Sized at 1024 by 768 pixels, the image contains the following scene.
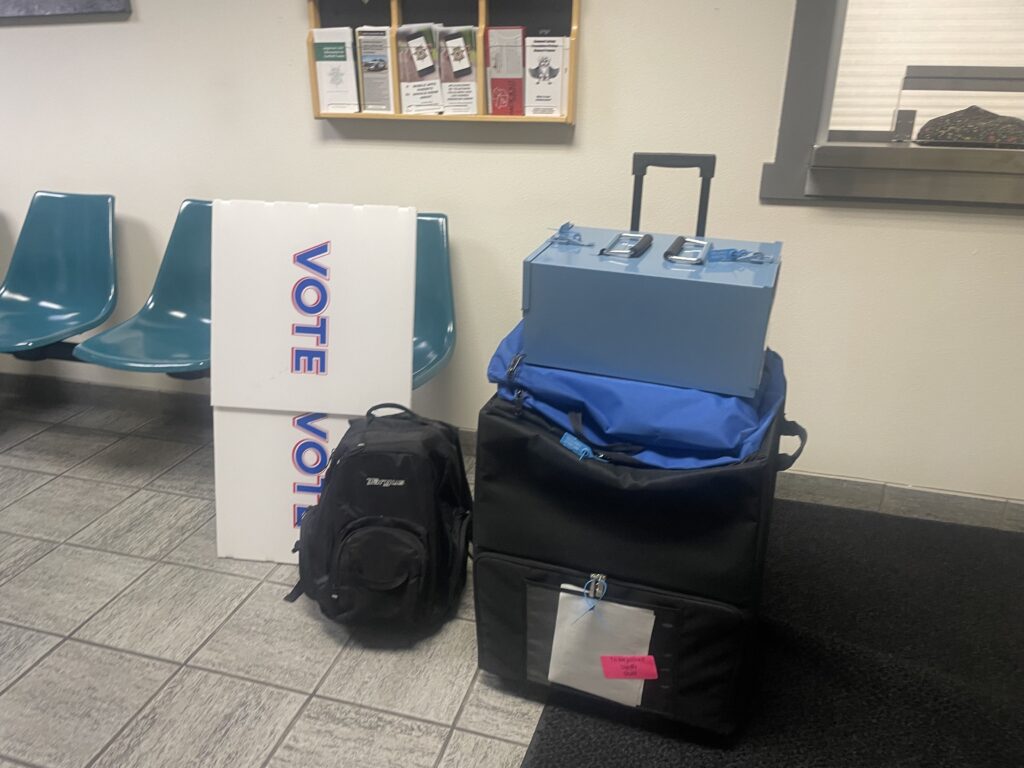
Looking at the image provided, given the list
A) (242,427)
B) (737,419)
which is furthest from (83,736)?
(737,419)

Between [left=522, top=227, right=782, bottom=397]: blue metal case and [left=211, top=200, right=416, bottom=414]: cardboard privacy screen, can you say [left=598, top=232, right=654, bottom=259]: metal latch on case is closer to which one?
[left=522, top=227, right=782, bottom=397]: blue metal case

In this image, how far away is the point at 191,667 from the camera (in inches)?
60.9

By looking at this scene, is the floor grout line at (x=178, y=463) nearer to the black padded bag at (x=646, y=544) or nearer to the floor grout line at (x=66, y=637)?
the floor grout line at (x=66, y=637)

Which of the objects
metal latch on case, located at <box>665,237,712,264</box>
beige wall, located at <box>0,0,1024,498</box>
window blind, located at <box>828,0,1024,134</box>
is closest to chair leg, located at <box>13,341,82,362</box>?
beige wall, located at <box>0,0,1024,498</box>

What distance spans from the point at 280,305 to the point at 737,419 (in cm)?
116

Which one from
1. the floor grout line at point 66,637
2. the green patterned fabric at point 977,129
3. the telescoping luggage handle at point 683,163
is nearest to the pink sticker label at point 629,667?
the telescoping luggage handle at point 683,163

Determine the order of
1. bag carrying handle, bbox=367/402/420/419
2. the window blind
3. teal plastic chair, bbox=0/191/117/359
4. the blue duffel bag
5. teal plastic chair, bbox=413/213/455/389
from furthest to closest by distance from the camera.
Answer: teal plastic chair, bbox=0/191/117/359 < teal plastic chair, bbox=413/213/455/389 < the window blind < bag carrying handle, bbox=367/402/420/419 < the blue duffel bag

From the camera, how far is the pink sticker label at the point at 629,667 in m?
1.32

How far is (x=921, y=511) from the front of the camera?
2143 mm

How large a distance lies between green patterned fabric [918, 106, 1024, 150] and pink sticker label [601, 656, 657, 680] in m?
1.50

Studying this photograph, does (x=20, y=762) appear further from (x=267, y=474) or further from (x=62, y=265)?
(x=62, y=265)

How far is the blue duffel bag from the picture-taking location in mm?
1188

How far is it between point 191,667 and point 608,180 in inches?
63.7

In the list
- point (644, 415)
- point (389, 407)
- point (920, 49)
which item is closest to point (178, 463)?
point (389, 407)
